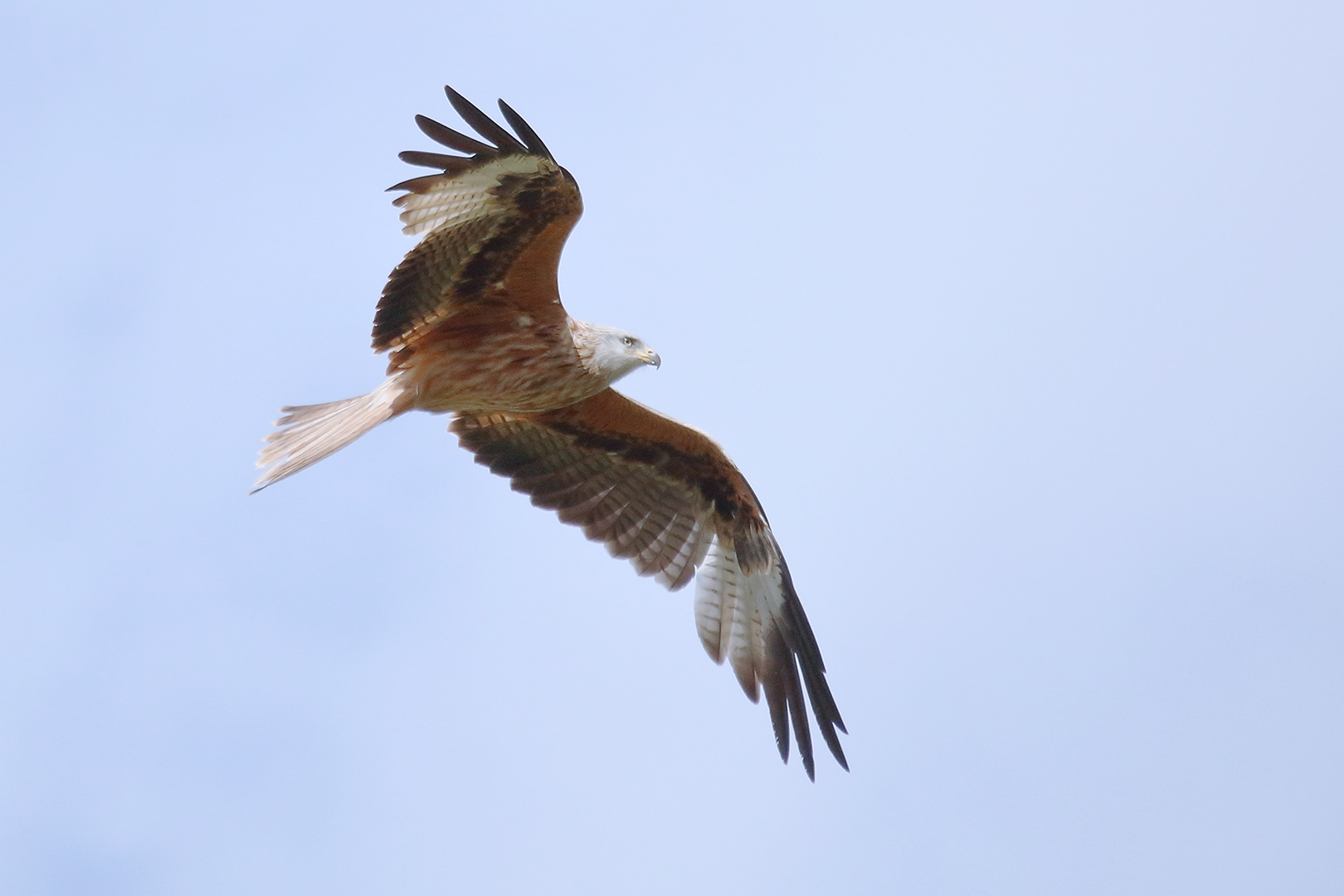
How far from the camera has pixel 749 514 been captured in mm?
9406

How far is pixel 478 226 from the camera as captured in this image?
25.0 feet

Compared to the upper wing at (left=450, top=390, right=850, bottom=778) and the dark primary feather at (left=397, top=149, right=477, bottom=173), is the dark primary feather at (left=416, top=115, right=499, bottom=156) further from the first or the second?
the upper wing at (left=450, top=390, right=850, bottom=778)

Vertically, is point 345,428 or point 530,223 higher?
point 530,223

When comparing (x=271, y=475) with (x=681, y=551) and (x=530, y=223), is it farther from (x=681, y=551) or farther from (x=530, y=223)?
(x=681, y=551)

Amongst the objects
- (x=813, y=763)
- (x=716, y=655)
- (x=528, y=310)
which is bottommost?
(x=813, y=763)

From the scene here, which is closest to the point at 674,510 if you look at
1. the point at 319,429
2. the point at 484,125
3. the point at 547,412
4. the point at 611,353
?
the point at 547,412

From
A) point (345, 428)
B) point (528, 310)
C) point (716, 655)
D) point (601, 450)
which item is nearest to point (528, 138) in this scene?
point (528, 310)

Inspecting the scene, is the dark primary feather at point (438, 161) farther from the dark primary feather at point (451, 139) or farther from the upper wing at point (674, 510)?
the upper wing at point (674, 510)

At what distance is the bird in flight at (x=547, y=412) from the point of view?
7516 mm

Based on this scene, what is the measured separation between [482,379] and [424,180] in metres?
1.19

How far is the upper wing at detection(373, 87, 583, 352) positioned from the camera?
7316 mm

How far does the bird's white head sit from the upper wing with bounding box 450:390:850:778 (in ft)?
2.73

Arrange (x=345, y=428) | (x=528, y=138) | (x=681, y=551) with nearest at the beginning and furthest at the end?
(x=528, y=138) < (x=345, y=428) < (x=681, y=551)

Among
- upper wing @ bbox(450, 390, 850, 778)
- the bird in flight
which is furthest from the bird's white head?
upper wing @ bbox(450, 390, 850, 778)
